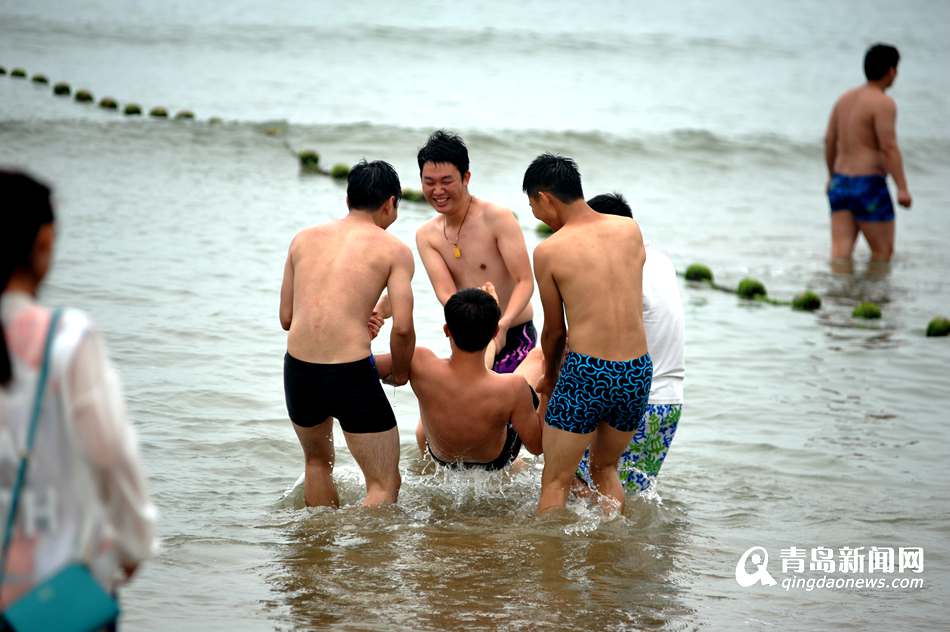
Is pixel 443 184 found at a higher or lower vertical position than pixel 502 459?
higher

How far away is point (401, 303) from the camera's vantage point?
A: 17.1ft

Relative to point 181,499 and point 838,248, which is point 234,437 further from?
point 838,248

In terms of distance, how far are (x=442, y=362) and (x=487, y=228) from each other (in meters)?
1.00

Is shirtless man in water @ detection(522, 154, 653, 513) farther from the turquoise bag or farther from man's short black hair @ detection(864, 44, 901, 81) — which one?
man's short black hair @ detection(864, 44, 901, 81)

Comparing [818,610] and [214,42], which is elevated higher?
[214,42]

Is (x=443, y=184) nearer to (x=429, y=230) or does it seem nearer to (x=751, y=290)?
(x=429, y=230)

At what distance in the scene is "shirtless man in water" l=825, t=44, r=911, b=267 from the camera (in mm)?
10641

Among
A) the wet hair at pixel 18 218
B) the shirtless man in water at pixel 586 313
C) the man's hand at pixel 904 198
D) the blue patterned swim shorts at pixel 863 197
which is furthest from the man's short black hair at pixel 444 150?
the blue patterned swim shorts at pixel 863 197

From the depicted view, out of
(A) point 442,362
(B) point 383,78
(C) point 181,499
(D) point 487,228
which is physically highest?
(B) point 383,78

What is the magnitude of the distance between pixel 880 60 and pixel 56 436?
375 inches

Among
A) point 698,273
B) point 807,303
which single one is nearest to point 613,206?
point 807,303

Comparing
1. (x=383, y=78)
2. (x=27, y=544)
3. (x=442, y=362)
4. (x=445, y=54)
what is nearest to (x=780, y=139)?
(x=383, y=78)

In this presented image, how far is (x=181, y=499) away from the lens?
19.3 ft

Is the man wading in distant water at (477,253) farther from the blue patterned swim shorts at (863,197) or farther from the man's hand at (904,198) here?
the blue patterned swim shorts at (863,197)
